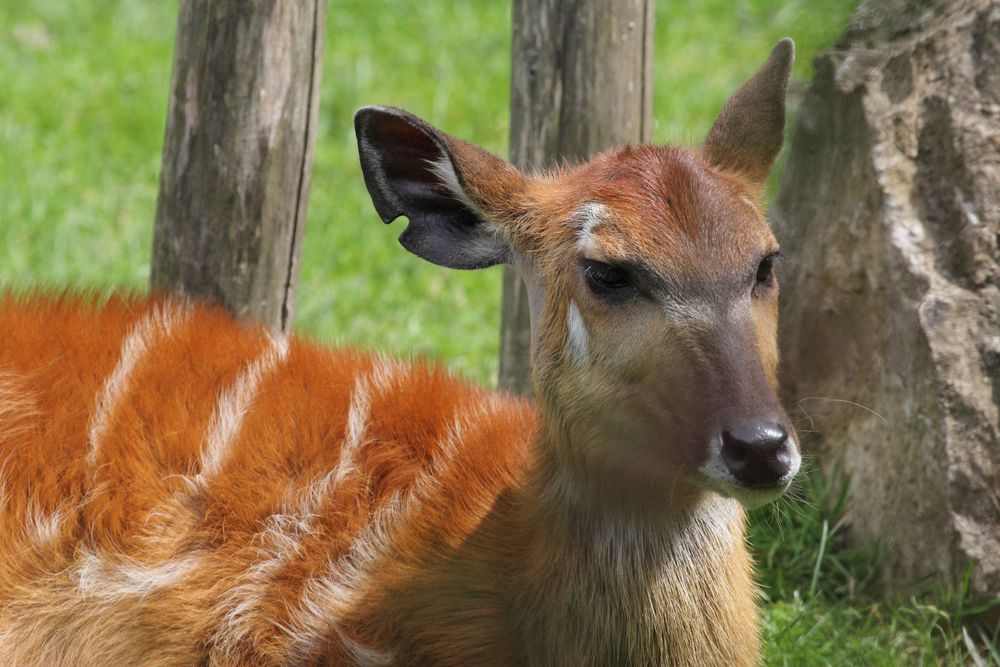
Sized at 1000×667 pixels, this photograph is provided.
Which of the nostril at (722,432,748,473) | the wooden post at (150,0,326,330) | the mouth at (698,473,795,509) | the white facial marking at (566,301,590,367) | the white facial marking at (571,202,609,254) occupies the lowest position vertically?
the mouth at (698,473,795,509)

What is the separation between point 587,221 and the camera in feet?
11.0

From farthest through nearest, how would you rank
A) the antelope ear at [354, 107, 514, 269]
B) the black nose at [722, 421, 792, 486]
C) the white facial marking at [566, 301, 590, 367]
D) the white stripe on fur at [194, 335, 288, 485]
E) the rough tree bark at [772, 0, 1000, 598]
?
the rough tree bark at [772, 0, 1000, 598], the white stripe on fur at [194, 335, 288, 485], the antelope ear at [354, 107, 514, 269], the white facial marking at [566, 301, 590, 367], the black nose at [722, 421, 792, 486]

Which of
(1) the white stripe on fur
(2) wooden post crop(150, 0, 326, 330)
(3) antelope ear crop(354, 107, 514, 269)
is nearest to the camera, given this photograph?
(3) antelope ear crop(354, 107, 514, 269)

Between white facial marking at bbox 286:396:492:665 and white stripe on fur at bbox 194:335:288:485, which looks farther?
white stripe on fur at bbox 194:335:288:485

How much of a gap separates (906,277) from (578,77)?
127cm

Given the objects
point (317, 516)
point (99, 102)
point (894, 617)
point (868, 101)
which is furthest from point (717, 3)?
point (317, 516)

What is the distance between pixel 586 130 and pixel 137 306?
Result: 161 cm

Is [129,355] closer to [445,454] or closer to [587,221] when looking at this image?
[445,454]

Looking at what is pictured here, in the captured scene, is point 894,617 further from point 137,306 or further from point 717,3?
point 717,3

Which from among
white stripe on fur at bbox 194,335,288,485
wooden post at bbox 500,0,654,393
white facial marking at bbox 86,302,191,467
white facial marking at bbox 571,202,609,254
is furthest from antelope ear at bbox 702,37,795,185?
white facial marking at bbox 86,302,191,467

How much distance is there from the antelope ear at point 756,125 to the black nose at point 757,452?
1068 mm

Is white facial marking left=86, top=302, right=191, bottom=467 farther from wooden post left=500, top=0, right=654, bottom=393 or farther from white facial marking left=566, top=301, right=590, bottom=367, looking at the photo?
white facial marking left=566, top=301, right=590, bottom=367

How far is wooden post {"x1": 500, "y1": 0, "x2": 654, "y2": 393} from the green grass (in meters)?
0.79

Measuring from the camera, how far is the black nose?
2848 mm
